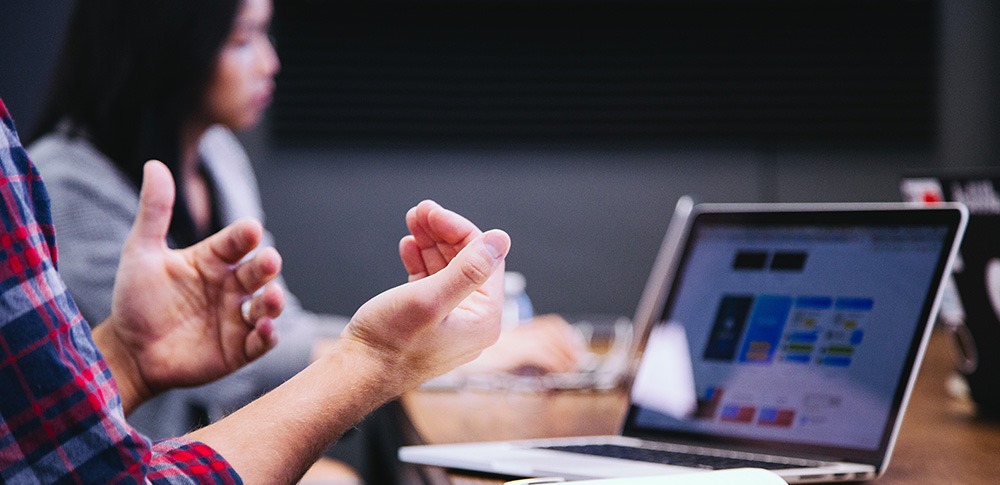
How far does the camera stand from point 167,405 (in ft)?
6.72

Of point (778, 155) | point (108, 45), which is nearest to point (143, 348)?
point (108, 45)

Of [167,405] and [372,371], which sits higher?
[372,371]

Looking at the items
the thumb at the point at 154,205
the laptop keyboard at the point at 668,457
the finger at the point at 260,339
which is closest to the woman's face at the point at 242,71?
the thumb at the point at 154,205

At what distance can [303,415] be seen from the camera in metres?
0.89

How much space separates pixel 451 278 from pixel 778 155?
293 centimetres

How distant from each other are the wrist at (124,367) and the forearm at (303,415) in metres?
0.40

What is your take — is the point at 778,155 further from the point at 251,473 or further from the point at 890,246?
the point at 251,473

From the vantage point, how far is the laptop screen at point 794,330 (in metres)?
1.06

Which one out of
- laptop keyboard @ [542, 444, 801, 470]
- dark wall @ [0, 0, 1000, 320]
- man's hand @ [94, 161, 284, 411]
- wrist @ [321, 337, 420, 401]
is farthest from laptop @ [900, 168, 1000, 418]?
dark wall @ [0, 0, 1000, 320]

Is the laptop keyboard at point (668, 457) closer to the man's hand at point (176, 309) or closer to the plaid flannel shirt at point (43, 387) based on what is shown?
the man's hand at point (176, 309)

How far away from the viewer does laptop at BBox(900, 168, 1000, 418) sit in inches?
49.6

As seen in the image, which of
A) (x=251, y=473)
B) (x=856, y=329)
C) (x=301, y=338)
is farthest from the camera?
(x=301, y=338)

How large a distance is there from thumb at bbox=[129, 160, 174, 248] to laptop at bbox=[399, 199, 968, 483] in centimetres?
43

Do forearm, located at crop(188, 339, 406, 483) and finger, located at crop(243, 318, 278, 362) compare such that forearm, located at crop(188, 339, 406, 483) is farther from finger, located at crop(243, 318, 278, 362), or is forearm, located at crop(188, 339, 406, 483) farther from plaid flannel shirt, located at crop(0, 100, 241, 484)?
finger, located at crop(243, 318, 278, 362)
